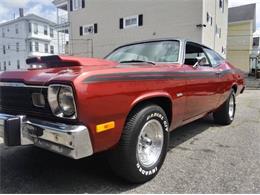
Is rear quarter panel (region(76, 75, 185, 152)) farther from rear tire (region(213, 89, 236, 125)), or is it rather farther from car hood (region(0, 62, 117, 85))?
rear tire (region(213, 89, 236, 125))

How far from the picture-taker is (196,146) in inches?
156

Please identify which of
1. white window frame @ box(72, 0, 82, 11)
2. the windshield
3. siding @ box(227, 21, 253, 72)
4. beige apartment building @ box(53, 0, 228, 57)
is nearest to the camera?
the windshield

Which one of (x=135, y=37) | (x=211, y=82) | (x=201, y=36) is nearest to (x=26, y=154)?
(x=211, y=82)

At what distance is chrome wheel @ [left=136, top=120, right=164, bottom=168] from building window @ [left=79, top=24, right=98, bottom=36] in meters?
17.1

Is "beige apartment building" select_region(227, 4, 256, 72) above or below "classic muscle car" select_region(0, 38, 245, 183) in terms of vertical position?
above

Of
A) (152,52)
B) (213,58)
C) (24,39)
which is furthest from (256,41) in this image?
(152,52)

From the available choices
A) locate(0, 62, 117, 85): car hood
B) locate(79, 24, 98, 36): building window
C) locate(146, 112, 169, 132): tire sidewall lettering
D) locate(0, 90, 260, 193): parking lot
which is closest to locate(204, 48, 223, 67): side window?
locate(0, 90, 260, 193): parking lot

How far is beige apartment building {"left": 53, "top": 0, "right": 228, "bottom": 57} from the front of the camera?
1389 cm

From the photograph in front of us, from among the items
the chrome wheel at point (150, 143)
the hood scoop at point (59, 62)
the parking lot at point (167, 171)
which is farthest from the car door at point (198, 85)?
the hood scoop at point (59, 62)

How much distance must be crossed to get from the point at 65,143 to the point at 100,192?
724mm

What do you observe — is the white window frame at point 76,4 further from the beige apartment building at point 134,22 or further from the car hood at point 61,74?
the car hood at point 61,74

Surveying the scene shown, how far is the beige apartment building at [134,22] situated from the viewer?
45.6 feet

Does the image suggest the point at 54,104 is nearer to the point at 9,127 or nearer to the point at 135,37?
the point at 9,127

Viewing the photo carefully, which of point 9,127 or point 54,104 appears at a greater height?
point 54,104
